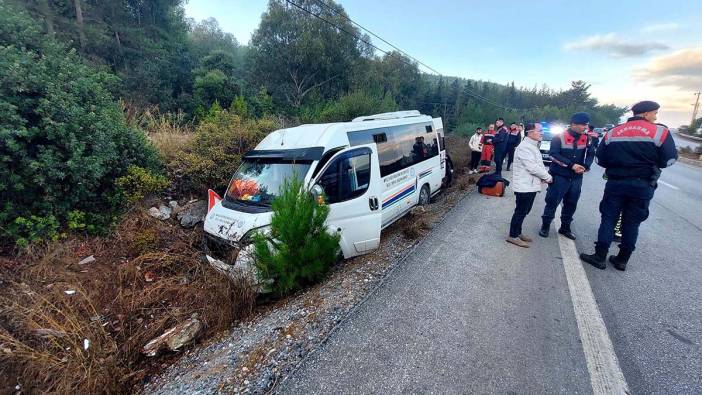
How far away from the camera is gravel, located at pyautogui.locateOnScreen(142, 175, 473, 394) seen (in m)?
2.24

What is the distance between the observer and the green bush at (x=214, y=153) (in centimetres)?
630

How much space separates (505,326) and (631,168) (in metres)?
2.73

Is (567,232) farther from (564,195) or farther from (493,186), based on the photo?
(493,186)

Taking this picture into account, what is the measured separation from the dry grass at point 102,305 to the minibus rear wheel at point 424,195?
4.47 m

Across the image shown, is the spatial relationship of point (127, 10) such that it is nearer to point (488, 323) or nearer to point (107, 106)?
point (107, 106)

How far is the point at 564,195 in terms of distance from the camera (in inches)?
185


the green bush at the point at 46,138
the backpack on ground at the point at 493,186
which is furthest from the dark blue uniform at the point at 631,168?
the green bush at the point at 46,138

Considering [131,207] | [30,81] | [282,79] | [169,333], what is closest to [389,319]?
[169,333]

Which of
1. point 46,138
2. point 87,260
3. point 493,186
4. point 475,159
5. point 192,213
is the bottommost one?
point 87,260

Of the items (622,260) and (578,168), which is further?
(578,168)

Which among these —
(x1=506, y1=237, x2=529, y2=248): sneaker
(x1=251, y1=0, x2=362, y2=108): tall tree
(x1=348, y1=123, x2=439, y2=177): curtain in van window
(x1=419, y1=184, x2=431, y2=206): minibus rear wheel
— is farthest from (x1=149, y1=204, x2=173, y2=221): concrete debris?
(x1=251, y1=0, x2=362, y2=108): tall tree

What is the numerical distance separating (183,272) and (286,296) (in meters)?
1.77

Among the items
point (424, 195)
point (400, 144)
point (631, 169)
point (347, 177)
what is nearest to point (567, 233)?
point (631, 169)

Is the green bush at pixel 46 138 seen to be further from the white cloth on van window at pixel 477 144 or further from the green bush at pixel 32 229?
the white cloth on van window at pixel 477 144
